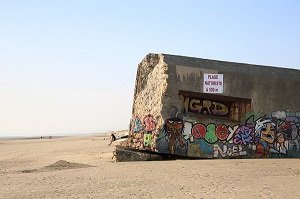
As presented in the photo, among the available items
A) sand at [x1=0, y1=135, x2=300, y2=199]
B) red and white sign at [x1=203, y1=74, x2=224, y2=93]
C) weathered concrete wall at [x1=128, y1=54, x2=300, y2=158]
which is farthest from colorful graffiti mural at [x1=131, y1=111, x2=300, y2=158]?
sand at [x1=0, y1=135, x2=300, y2=199]

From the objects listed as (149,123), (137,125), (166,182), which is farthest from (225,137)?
(166,182)

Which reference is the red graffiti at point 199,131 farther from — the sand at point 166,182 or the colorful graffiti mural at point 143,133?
the sand at point 166,182

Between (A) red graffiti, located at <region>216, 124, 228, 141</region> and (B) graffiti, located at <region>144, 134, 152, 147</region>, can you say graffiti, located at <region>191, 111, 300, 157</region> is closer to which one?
(A) red graffiti, located at <region>216, 124, 228, 141</region>

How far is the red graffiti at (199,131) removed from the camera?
13.3m

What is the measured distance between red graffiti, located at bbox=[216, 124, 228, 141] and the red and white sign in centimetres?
122

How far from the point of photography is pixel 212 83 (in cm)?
1352

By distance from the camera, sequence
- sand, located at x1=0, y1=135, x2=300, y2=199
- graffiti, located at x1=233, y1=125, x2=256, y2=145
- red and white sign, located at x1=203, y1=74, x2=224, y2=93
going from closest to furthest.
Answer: sand, located at x1=0, y1=135, x2=300, y2=199 → red and white sign, located at x1=203, y1=74, x2=224, y2=93 → graffiti, located at x1=233, y1=125, x2=256, y2=145

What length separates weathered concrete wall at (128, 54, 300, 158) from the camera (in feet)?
43.3

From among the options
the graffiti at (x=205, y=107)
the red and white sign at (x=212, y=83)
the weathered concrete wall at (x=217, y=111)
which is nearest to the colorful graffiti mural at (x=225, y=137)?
the weathered concrete wall at (x=217, y=111)

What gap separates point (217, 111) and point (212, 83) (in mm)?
993

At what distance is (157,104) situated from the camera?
13.4 meters

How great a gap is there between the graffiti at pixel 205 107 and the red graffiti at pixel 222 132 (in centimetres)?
46

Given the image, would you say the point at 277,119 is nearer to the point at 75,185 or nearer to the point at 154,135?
the point at 154,135

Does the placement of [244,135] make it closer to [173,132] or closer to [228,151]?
[228,151]
